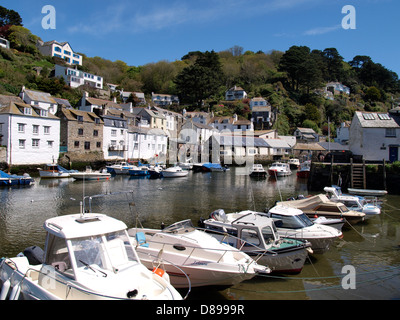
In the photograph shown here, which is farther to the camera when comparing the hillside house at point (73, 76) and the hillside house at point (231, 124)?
the hillside house at point (231, 124)

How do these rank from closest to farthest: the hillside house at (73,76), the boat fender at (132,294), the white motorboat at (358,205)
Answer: the boat fender at (132,294) → the white motorboat at (358,205) → the hillside house at (73,76)

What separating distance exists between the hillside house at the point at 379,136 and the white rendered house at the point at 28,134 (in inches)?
1792

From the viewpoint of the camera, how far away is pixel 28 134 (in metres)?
42.1

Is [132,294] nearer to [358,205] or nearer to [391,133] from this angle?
[358,205]

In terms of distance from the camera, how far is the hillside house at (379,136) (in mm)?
35938

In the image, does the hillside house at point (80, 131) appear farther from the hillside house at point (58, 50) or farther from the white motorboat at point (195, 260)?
the hillside house at point (58, 50)

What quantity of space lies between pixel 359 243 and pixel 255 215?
729 cm

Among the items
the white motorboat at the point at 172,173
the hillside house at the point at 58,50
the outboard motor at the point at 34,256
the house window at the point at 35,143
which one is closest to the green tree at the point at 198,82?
the hillside house at the point at 58,50

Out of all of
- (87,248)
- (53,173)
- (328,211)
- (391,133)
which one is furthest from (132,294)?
(391,133)

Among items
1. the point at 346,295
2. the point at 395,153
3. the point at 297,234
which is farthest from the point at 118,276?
the point at 395,153

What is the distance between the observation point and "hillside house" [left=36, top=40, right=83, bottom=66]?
3703 inches

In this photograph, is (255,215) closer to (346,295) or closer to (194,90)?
(346,295)

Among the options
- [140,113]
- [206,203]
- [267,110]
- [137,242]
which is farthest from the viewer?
[267,110]

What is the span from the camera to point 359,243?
1554 cm
